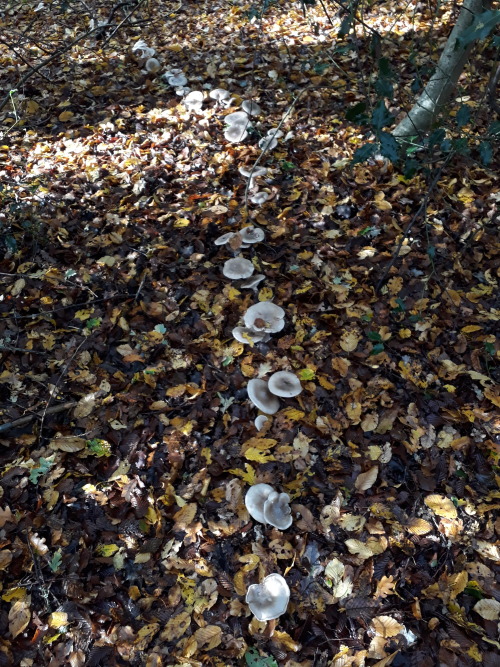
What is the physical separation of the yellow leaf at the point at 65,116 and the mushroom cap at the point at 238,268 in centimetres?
317

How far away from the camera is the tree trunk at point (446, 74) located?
361 cm

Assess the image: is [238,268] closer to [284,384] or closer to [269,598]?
[284,384]

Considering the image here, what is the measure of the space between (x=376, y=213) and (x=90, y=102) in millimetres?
3809

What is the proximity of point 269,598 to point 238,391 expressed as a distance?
131cm

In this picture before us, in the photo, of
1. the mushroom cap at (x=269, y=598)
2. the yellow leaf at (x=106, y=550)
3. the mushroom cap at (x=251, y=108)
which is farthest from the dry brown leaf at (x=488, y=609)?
the mushroom cap at (x=251, y=108)

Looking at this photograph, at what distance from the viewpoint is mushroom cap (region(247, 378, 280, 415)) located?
10.2 ft

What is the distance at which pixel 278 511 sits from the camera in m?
2.71

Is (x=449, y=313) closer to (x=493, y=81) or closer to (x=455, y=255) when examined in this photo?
(x=455, y=255)

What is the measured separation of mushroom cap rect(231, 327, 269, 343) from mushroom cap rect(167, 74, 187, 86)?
3.91 metres

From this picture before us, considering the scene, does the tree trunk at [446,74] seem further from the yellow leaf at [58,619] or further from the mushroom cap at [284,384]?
the yellow leaf at [58,619]

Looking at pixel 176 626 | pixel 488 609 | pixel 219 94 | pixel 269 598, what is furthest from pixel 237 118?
pixel 488 609

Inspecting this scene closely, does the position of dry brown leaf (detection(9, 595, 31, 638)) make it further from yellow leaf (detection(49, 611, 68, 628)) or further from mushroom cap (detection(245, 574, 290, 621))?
mushroom cap (detection(245, 574, 290, 621))

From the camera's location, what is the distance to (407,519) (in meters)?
2.75

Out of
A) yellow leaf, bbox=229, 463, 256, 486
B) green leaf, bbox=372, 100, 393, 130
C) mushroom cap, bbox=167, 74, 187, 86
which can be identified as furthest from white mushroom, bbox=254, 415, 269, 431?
mushroom cap, bbox=167, 74, 187, 86
